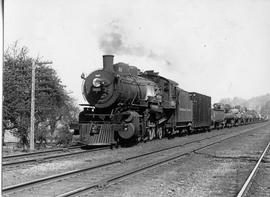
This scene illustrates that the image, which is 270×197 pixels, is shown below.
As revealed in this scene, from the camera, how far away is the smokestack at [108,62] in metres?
16.6

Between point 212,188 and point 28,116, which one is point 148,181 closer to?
point 212,188

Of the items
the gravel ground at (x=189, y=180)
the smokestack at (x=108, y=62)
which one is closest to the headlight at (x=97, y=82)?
the smokestack at (x=108, y=62)

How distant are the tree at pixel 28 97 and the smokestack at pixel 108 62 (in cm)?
483

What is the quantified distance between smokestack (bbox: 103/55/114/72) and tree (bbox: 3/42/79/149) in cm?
483

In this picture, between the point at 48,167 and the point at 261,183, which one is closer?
the point at 261,183

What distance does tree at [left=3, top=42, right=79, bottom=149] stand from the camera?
2088cm

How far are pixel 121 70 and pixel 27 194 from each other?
35.8 ft

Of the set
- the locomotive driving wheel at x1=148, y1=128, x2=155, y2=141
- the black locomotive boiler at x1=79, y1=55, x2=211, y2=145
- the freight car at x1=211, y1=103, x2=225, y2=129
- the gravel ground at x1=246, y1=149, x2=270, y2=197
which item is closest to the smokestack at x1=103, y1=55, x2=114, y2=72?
the black locomotive boiler at x1=79, y1=55, x2=211, y2=145

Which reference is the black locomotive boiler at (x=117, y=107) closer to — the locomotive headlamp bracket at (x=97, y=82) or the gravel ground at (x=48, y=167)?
the locomotive headlamp bracket at (x=97, y=82)

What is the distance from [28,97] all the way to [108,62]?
7833mm

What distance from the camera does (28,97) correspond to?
22.3m

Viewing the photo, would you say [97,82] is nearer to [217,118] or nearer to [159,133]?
[159,133]

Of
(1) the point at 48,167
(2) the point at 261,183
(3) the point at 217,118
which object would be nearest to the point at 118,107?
(1) the point at 48,167

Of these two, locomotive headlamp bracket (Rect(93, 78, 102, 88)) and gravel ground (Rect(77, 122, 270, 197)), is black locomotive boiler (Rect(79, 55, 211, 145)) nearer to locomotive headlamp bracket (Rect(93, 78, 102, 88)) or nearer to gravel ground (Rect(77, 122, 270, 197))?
locomotive headlamp bracket (Rect(93, 78, 102, 88))
